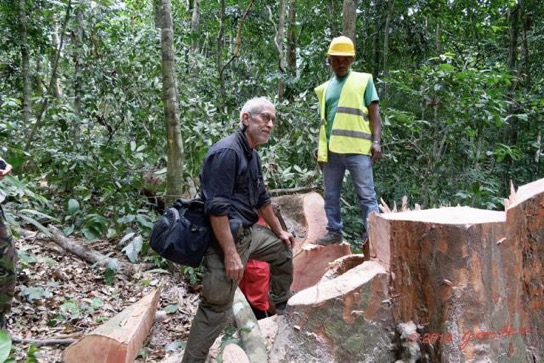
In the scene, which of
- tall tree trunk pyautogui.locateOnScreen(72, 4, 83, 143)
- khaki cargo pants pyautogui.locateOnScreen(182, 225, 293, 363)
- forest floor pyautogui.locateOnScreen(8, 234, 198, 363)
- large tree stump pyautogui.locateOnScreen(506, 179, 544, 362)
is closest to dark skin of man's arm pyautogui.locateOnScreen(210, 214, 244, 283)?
khaki cargo pants pyautogui.locateOnScreen(182, 225, 293, 363)

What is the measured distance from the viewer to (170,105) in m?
4.32

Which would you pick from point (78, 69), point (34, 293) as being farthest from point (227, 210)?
point (78, 69)

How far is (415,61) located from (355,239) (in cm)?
492

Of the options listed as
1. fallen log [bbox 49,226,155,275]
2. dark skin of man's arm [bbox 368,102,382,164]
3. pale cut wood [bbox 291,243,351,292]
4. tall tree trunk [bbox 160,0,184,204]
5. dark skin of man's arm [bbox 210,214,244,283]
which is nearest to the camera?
dark skin of man's arm [bbox 210,214,244,283]

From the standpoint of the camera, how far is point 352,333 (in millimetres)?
2525

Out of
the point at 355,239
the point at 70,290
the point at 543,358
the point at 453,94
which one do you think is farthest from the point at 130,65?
the point at 543,358

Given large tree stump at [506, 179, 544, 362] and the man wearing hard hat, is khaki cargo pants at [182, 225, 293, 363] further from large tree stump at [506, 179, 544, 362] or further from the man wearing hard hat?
large tree stump at [506, 179, 544, 362]

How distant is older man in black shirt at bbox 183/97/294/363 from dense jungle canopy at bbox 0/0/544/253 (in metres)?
1.57

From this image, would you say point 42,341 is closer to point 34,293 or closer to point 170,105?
point 34,293

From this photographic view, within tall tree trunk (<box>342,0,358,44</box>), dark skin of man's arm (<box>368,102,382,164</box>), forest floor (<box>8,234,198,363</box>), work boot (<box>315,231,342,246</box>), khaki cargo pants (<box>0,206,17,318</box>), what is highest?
tall tree trunk (<box>342,0,358,44</box>)

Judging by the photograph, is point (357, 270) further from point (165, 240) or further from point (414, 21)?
point (414, 21)

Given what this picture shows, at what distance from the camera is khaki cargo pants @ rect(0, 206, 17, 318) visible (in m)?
3.01

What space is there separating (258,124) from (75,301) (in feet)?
7.53

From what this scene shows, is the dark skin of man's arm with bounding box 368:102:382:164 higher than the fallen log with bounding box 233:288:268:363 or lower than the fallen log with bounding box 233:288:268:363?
higher
